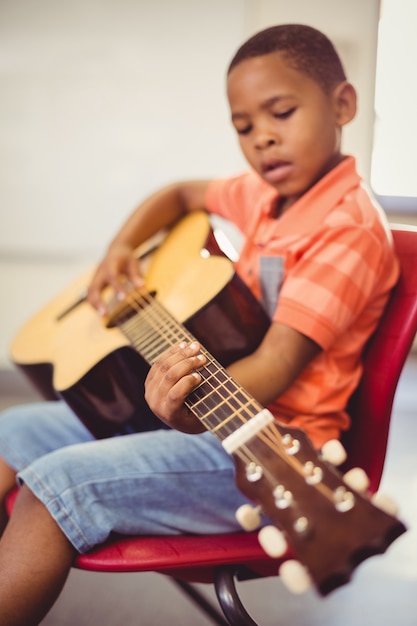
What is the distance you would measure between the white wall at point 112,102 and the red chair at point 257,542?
1.11 meters

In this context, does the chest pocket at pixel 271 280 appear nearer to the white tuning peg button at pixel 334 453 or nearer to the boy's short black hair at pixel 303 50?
the boy's short black hair at pixel 303 50

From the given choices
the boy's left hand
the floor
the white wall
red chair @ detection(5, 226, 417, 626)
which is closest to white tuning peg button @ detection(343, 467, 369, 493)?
the boy's left hand

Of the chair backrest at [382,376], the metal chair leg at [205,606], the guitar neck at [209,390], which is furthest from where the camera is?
the metal chair leg at [205,606]

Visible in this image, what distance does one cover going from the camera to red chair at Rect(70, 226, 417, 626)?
69 cm

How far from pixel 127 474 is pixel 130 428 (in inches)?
6.1

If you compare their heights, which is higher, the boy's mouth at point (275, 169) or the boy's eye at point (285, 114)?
the boy's eye at point (285, 114)

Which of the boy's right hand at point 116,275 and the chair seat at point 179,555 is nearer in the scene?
the chair seat at point 179,555

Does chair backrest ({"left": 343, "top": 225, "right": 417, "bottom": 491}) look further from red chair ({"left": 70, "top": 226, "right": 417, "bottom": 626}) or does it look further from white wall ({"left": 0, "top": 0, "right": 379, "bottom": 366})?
white wall ({"left": 0, "top": 0, "right": 379, "bottom": 366})

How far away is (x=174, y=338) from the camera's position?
78cm

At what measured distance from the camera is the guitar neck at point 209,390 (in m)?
0.54

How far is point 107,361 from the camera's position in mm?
848

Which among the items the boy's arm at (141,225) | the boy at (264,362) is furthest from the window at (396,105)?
the boy at (264,362)

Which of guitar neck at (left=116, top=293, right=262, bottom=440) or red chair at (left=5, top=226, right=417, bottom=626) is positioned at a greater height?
guitar neck at (left=116, top=293, right=262, bottom=440)

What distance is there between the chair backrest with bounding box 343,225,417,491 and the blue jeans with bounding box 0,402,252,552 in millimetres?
190
